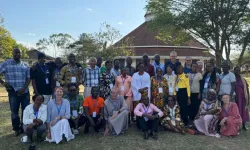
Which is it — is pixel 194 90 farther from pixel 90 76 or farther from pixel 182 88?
pixel 90 76

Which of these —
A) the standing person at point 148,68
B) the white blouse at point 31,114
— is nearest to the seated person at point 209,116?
the standing person at point 148,68

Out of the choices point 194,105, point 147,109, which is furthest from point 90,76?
point 194,105

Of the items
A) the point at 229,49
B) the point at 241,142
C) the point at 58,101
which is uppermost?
the point at 229,49

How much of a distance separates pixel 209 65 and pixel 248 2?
684cm

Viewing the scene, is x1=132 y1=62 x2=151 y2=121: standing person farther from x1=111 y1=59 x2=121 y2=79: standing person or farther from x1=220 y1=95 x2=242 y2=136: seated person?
x1=220 y1=95 x2=242 y2=136: seated person

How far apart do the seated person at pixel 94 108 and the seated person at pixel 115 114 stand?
17cm

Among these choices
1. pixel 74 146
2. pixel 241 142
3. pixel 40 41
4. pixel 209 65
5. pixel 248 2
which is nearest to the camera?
pixel 74 146

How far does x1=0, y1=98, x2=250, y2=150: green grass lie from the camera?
5.45m

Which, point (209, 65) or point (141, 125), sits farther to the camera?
point (209, 65)

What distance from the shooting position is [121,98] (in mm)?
6668

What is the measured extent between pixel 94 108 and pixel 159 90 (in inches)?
72.7

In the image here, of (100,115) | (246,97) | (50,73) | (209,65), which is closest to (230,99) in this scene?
(246,97)

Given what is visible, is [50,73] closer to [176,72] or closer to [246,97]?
[176,72]

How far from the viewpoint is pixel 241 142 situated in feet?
19.2
